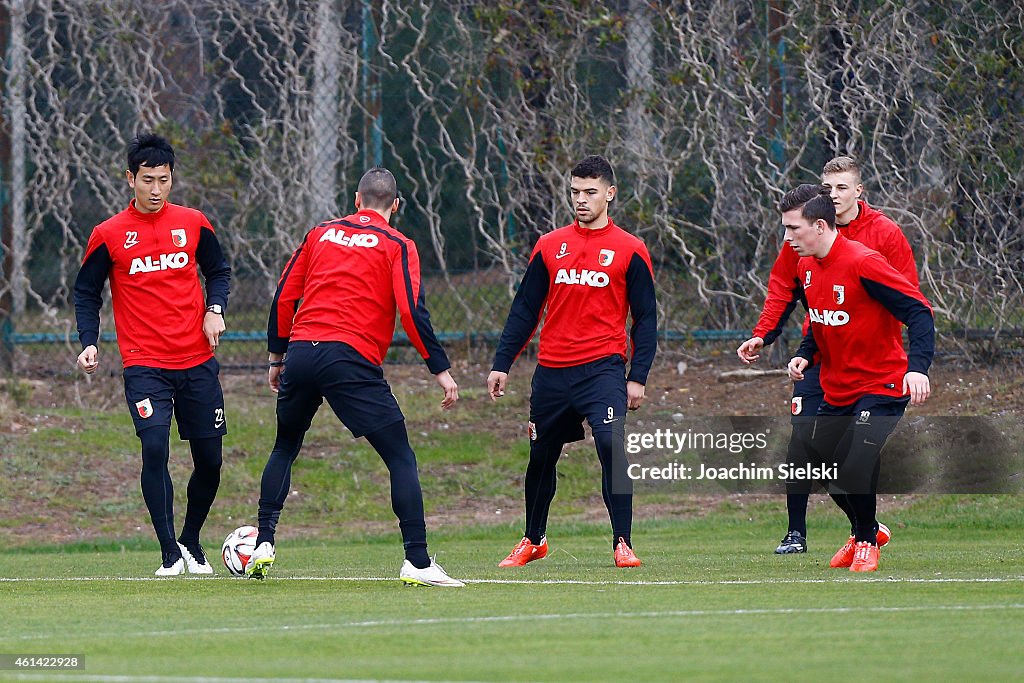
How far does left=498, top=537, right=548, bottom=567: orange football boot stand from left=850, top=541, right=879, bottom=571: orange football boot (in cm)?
A: 182

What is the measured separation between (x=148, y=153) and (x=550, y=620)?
→ 159 inches

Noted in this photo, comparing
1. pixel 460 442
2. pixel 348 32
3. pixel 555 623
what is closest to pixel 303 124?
→ pixel 348 32

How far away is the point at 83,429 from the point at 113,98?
3.25 meters

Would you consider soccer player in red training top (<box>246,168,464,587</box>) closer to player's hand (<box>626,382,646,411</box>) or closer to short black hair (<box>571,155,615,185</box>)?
short black hair (<box>571,155,615,185</box>)

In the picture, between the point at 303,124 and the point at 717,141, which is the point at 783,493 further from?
the point at 303,124

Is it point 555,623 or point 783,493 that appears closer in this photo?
point 555,623

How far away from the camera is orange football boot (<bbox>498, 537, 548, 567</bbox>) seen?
8.87 metres

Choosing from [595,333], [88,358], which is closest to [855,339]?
[595,333]

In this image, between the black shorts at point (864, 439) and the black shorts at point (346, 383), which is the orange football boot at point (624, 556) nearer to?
the black shorts at point (864, 439)

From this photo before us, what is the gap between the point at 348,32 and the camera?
1448 centimetres

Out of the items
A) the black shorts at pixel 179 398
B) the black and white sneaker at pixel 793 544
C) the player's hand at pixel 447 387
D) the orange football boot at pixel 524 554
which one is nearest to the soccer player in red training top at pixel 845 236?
the black and white sneaker at pixel 793 544

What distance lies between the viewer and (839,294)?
27.0 ft

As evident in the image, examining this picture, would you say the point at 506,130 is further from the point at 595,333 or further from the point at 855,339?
the point at 855,339

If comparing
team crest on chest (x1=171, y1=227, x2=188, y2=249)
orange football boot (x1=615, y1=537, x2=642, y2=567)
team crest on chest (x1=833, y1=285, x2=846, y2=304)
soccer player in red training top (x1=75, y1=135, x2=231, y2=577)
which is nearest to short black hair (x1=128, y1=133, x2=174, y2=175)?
soccer player in red training top (x1=75, y1=135, x2=231, y2=577)
